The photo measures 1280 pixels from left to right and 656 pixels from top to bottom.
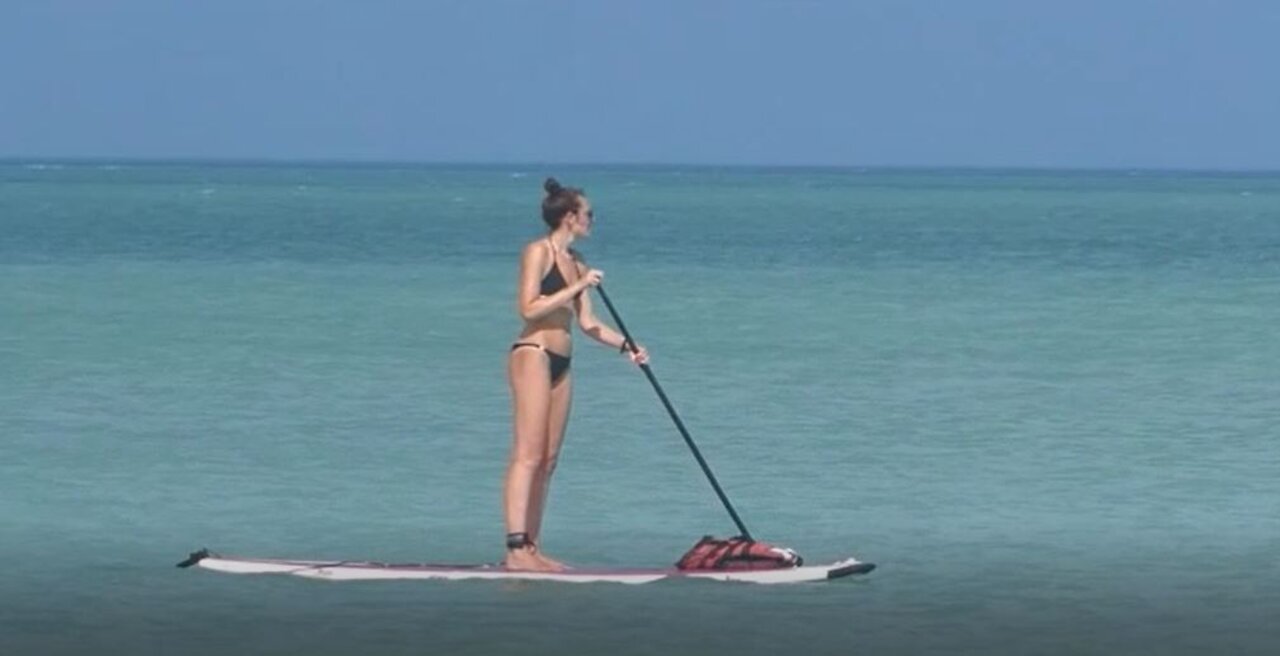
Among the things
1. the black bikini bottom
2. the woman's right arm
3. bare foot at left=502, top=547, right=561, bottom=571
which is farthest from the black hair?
bare foot at left=502, top=547, right=561, bottom=571

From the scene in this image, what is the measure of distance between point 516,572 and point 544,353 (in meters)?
0.87

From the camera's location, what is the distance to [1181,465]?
17141mm

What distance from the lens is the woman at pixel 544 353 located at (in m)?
11.9

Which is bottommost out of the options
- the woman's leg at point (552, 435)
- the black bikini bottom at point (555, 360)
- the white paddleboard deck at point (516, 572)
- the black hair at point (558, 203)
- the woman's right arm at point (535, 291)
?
the white paddleboard deck at point (516, 572)

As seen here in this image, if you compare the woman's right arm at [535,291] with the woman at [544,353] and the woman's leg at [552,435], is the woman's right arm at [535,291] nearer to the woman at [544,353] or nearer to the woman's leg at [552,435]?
the woman at [544,353]

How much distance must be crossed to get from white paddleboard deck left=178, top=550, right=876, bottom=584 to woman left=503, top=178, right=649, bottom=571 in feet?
0.31

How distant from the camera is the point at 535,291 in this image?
1195 centimetres

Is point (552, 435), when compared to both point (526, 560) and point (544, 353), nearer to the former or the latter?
point (544, 353)

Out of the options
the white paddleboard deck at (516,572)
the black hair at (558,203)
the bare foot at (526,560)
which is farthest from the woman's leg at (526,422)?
the black hair at (558,203)

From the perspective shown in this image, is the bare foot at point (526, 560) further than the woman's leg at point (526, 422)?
Yes

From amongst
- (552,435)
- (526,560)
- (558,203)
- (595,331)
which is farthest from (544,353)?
(526,560)

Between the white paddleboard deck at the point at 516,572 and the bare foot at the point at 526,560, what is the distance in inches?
1.2

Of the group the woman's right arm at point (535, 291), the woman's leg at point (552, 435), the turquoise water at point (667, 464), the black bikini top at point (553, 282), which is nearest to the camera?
the turquoise water at point (667, 464)

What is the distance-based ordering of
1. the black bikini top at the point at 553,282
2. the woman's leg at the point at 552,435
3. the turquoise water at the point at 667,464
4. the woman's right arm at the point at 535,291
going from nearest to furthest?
the turquoise water at the point at 667,464, the woman's right arm at the point at 535,291, the black bikini top at the point at 553,282, the woman's leg at the point at 552,435
